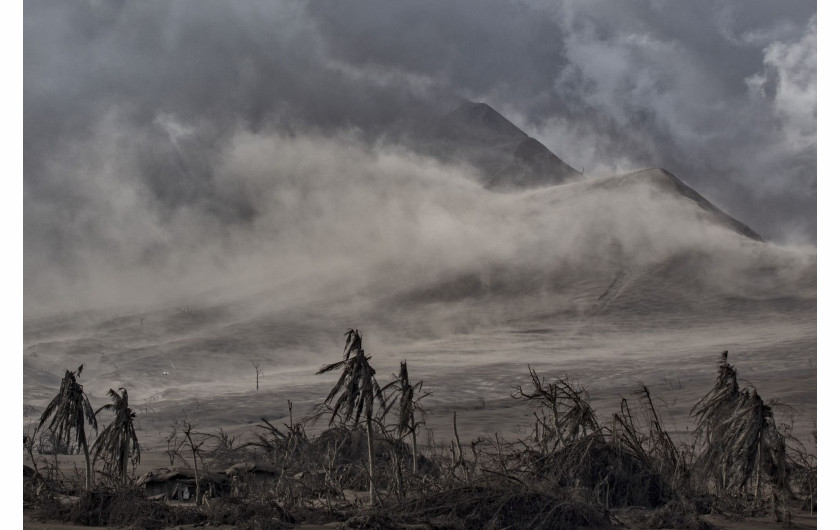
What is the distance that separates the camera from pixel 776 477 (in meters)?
20.0

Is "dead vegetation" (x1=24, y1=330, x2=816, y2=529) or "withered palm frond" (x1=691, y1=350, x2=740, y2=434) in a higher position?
"withered palm frond" (x1=691, y1=350, x2=740, y2=434)

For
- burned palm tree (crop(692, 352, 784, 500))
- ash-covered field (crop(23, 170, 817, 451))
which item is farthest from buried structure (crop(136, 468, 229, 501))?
ash-covered field (crop(23, 170, 817, 451))

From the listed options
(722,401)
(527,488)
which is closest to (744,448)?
(722,401)

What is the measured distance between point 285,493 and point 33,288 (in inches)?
6565

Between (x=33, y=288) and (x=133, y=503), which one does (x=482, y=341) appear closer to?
(x=33, y=288)

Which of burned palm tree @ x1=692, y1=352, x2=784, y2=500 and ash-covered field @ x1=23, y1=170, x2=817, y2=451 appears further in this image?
ash-covered field @ x1=23, y1=170, x2=817, y2=451

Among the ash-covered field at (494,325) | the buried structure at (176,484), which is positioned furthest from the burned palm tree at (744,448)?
the ash-covered field at (494,325)

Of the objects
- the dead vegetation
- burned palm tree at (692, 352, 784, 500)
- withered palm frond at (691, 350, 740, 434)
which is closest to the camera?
the dead vegetation

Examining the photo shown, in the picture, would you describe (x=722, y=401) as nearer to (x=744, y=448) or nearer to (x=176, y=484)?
(x=744, y=448)

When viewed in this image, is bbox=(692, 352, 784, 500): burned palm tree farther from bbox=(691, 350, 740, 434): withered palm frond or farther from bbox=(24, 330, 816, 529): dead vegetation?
bbox=(691, 350, 740, 434): withered palm frond

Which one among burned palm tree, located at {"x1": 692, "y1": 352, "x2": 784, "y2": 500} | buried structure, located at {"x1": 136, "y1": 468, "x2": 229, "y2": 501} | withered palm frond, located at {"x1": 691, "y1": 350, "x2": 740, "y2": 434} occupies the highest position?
withered palm frond, located at {"x1": 691, "y1": 350, "x2": 740, "y2": 434}

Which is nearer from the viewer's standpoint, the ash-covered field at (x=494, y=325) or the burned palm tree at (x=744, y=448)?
the burned palm tree at (x=744, y=448)

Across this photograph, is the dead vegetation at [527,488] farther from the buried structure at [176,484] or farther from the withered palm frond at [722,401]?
the buried structure at [176,484]

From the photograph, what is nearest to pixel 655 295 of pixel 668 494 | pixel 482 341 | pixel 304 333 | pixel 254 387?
pixel 482 341
